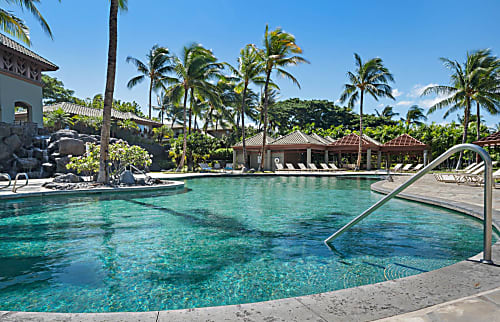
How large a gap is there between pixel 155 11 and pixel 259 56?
31.9ft

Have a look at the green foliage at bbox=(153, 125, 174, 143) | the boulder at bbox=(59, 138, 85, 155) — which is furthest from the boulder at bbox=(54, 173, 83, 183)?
the green foliage at bbox=(153, 125, 174, 143)

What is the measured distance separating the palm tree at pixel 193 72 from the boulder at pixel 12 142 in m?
10.0

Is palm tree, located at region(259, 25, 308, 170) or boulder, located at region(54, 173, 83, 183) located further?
palm tree, located at region(259, 25, 308, 170)

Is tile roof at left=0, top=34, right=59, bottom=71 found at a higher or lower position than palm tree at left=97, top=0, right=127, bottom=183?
higher

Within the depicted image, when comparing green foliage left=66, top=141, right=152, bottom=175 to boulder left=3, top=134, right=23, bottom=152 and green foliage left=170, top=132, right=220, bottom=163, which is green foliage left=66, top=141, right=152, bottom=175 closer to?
boulder left=3, top=134, right=23, bottom=152

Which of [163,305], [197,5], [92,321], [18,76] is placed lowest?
[163,305]

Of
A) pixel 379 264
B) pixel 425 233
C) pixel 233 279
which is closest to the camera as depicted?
pixel 233 279

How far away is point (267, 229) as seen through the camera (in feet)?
18.4

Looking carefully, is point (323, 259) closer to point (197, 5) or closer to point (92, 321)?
point (92, 321)

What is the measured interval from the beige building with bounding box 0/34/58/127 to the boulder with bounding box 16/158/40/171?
555 centimetres

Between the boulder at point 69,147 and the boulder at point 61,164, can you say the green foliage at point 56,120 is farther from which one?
the boulder at point 61,164

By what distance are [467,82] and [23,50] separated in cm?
3281

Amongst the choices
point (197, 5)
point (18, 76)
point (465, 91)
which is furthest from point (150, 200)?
point (465, 91)

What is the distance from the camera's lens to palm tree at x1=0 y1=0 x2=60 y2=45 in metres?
10.3
